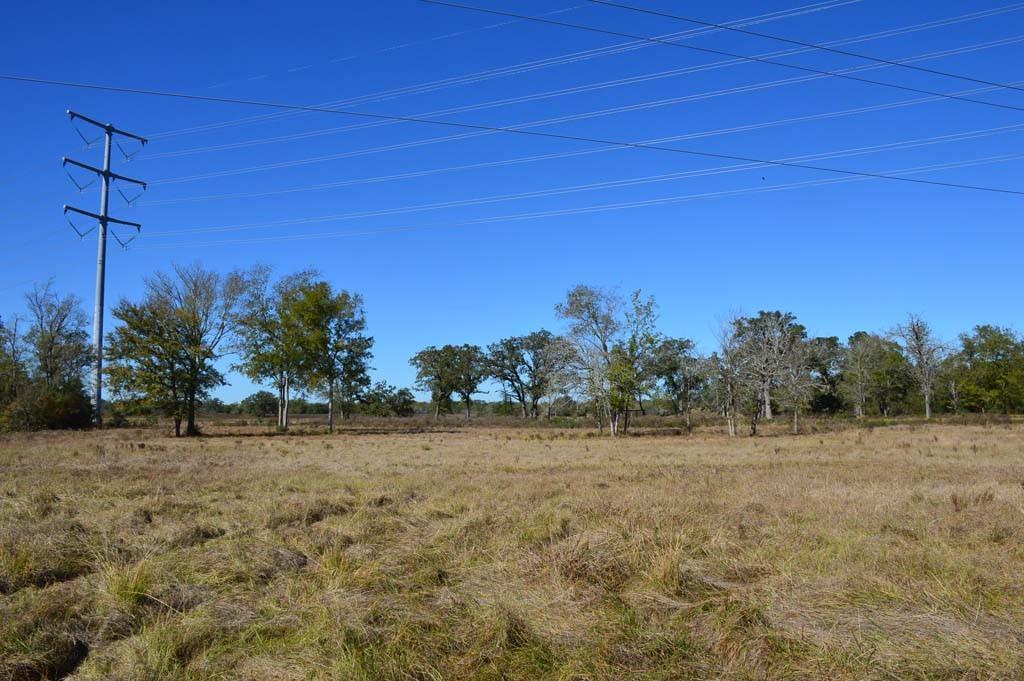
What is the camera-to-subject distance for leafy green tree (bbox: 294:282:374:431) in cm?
5141

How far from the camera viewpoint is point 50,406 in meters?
43.1

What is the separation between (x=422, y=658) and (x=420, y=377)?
96.7 metres

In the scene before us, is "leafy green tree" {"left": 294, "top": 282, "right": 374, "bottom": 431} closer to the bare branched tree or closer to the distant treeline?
the distant treeline

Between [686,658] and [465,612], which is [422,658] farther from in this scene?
[686,658]

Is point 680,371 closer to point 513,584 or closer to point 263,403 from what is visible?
point 513,584

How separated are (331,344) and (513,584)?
49.2m

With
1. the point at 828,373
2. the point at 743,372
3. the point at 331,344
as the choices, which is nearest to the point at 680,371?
the point at 743,372

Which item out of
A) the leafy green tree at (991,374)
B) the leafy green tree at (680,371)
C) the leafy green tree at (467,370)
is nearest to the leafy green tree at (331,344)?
the leafy green tree at (680,371)

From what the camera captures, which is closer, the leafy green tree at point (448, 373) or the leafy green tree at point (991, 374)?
the leafy green tree at point (991, 374)

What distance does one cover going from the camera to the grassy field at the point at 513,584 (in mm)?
4703

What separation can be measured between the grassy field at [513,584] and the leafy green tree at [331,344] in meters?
39.3

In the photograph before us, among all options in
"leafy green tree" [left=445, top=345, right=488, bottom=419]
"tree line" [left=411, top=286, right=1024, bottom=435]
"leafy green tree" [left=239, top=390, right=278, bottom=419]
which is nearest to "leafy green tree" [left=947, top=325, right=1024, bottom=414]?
"tree line" [left=411, top=286, right=1024, bottom=435]

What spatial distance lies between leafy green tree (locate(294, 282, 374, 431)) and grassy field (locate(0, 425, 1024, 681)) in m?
39.3

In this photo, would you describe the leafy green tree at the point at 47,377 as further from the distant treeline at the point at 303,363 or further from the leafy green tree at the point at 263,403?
the leafy green tree at the point at 263,403
